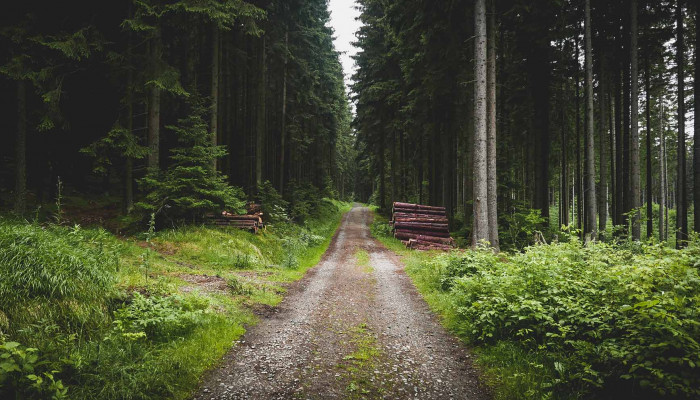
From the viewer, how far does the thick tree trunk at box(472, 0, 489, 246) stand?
424 inches

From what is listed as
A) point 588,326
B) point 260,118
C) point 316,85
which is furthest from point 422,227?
point 588,326

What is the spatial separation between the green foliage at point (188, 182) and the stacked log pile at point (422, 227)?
10686 millimetres

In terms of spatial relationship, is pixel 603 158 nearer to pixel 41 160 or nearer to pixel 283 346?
pixel 283 346

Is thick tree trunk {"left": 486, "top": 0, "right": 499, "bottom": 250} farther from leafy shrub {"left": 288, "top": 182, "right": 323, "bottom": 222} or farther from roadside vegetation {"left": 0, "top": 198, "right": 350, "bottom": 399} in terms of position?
leafy shrub {"left": 288, "top": 182, "right": 323, "bottom": 222}

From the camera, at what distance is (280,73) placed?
24391 mm

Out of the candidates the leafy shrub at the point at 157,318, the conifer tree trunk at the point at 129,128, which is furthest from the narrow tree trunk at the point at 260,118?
the leafy shrub at the point at 157,318

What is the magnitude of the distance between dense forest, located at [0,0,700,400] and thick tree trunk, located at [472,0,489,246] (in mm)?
79

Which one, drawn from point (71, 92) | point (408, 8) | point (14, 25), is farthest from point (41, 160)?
point (408, 8)

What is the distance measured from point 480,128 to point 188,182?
37.0 feet

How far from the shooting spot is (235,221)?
14352 mm

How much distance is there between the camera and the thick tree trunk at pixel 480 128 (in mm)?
10773

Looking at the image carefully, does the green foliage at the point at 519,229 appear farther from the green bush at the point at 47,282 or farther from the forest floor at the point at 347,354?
the green bush at the point at 47,282

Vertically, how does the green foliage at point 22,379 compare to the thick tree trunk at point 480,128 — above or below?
below

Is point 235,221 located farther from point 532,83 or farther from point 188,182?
point 532,83
